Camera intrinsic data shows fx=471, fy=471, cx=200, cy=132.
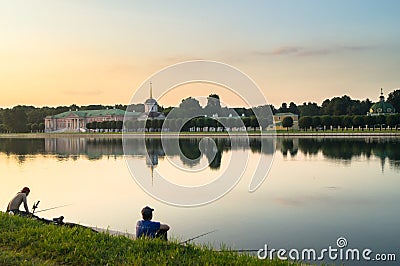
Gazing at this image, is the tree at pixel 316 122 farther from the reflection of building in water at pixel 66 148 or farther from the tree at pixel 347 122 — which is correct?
the reflection of building in water at pixel 66 148

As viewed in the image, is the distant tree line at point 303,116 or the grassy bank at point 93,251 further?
the distant tree line at point 303,116

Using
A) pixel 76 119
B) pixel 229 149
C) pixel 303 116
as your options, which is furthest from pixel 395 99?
pixel 76 119

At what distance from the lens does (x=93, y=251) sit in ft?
18.4

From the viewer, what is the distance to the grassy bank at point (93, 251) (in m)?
5.32

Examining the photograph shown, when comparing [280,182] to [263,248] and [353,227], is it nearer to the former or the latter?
[353,227]

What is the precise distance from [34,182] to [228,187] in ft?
26.3

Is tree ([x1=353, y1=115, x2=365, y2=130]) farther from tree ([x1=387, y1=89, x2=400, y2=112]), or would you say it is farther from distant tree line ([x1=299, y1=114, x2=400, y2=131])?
tree ([x1=387, y1=89, x2=400, y2=112])

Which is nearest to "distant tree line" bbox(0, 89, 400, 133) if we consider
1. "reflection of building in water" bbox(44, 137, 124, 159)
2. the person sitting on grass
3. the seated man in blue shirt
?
"reflection of building in water" bbox(44, 137, 124, 159)

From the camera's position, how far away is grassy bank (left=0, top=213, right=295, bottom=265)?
5.32m

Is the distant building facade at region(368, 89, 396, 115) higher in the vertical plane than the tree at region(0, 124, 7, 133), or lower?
higher

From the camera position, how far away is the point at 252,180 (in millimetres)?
18500

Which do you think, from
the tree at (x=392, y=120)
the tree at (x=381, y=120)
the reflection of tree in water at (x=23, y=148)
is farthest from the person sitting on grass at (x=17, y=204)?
the tree at (x=381, y=120)

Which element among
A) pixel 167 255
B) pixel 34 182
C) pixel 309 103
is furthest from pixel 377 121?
pixel 167 255

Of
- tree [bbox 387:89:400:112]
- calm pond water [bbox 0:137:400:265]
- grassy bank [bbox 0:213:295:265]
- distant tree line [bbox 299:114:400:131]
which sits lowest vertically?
calm pond water [bbox 0:137:400:265]
